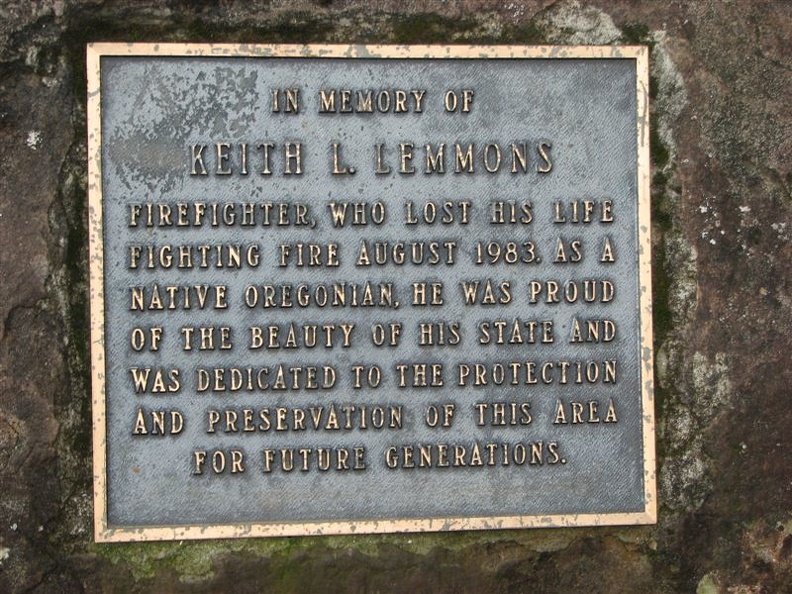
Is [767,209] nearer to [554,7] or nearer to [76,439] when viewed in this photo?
[554,7]

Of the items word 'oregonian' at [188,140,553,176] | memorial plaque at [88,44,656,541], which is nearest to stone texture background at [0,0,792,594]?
memorial plaque at [88,44,656,541]

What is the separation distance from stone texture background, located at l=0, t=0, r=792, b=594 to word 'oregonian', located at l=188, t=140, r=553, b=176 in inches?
16.3

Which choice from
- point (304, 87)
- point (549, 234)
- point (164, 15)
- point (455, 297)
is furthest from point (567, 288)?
point (164, 15)

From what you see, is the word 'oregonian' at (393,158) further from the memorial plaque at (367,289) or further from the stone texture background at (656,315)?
the stone texture background at (656,315)

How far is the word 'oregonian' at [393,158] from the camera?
2959mm

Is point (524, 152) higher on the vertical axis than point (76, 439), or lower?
higher

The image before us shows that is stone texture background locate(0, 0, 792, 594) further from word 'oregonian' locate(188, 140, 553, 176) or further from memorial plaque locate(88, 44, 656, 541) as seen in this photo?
word 'oregonian' locate(188, 140, 553, 176)

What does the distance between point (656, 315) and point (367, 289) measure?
1.14 metres

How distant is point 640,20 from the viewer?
309cm

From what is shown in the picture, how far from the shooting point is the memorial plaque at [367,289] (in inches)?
116

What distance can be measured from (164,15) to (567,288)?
1843mm

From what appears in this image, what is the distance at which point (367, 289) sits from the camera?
2980 mm

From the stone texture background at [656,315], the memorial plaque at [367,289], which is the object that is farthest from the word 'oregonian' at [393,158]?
the stone texture background at [656,315]

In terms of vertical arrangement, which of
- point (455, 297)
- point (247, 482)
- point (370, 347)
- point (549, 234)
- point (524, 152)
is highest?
point (524, 152)
